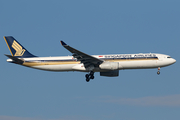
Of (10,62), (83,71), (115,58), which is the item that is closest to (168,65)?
(115,58)

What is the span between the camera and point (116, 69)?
4850cm

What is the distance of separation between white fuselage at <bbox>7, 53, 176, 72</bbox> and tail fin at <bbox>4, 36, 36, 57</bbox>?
7.56 ft

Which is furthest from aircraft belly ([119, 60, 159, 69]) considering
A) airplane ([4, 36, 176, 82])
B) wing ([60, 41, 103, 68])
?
wing ([60, 41, 103, 68])

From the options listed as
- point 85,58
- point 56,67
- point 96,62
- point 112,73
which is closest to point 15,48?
point 56,67

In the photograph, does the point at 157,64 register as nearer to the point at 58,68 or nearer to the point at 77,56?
the point at 77,56

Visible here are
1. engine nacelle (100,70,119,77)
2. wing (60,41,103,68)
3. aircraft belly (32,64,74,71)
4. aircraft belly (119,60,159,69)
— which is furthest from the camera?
engine nacelle (100,70,119,77)

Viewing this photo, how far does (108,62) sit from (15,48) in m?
17.6

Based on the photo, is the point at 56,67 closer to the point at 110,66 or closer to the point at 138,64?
the point at 110,66

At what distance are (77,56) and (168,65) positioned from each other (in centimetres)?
1519

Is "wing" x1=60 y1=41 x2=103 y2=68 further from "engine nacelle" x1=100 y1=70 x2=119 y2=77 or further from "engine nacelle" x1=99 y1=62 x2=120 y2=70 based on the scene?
"engine nacelle" x1=100 y1=70 x2=119 y2=77

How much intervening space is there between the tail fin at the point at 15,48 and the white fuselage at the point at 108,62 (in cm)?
230

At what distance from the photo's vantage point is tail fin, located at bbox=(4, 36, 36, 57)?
54.1 metres

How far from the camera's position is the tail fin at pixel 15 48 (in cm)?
5407

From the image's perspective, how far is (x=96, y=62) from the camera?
48.9 m
